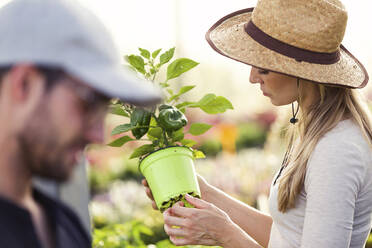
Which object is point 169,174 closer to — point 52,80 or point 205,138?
point 52,80

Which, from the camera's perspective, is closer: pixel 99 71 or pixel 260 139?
pixel 99 71

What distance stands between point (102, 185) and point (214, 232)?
4296 millimetres

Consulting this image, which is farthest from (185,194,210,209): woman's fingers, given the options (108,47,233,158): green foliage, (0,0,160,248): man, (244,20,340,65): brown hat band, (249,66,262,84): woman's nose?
(0,0,160,248): man

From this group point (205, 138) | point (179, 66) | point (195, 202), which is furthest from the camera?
point (205, 138)

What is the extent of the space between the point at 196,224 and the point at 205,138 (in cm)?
647

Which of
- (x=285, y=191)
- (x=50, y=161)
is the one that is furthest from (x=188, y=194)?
(x=50, y=161)

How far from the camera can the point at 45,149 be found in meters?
0.70

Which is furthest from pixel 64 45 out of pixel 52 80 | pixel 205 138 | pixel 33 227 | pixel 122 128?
pixel 205 138

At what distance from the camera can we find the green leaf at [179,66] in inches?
61.4

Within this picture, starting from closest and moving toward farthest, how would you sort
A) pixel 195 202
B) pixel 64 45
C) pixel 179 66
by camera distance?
pixel 64 45 < pixel 195 202 < pixel 179 66

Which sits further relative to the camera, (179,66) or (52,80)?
→ (179,66)

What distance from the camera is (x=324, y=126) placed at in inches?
57.0

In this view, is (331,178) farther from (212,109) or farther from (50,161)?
(50,161)

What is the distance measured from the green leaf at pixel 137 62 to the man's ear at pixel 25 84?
2.76 ft
